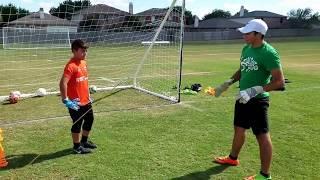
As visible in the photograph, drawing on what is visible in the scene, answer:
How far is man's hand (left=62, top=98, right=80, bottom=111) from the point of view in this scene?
5723mm

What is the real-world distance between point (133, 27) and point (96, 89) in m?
2.45

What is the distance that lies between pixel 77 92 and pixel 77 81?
0.16 m

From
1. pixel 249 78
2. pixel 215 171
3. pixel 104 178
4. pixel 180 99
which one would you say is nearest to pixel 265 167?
pixel 215 171

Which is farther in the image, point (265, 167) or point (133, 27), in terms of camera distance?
point (133, 27)

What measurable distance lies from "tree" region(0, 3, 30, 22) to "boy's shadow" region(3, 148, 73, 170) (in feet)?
17.6

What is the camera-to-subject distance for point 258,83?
5.05 m

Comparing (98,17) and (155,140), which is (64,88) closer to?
(155,140)

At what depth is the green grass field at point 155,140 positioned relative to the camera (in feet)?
18.1

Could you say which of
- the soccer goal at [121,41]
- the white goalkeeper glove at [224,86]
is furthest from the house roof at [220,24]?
the white goalkeeper glove at [224,86]

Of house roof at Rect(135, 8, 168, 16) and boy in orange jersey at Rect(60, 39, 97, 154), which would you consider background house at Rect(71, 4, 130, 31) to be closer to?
house roof at Rect(135, 8, 168, 16)

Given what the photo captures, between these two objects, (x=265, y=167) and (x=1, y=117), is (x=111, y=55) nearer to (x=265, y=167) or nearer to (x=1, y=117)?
(x=1, y=117)

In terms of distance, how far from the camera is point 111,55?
22.7 metres

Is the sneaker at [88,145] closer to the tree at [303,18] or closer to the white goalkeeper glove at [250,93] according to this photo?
the white goalkeeper glove at [250,93]

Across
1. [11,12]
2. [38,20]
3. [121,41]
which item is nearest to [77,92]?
[11,12]
